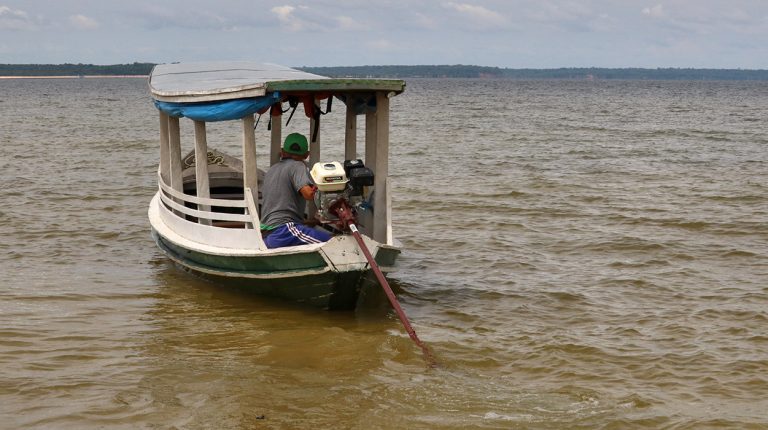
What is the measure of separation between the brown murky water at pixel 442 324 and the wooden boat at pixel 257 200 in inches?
18.1

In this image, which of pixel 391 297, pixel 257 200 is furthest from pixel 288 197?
pixel 391 297

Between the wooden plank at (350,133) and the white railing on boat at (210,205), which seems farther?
the wooden plank at (350,133)

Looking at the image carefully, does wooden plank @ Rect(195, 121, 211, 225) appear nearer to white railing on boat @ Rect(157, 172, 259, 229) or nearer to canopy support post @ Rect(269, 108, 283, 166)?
white railing on boat @ Rect(157, 172, 259, 229)

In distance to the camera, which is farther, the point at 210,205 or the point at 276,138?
the point at 276,138

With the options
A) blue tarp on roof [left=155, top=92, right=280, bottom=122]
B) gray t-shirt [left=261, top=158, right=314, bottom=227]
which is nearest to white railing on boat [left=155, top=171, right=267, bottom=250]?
gray t-shirt [left=261, top=158, right=314, bottom=227]

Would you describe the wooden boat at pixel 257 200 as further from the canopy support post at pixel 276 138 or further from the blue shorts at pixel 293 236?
the blue shorts at pixel 293 236

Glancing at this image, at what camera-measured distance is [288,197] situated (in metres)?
9.73

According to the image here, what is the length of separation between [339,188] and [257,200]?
1.13 m

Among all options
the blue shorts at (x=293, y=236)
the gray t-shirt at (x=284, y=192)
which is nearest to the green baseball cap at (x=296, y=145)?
the gray t-shirt at (x=284, y=192)

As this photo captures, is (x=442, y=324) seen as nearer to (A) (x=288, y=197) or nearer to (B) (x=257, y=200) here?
(A) (x=288, y=197)

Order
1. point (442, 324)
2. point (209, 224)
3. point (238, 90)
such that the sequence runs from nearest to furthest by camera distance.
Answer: point (238, 90), point (442, 324), point (209, 224)

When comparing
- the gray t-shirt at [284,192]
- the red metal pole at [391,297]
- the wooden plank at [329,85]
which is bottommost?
the red metal pole at [391,297]

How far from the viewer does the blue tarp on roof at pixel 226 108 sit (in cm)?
941

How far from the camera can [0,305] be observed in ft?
33.2
